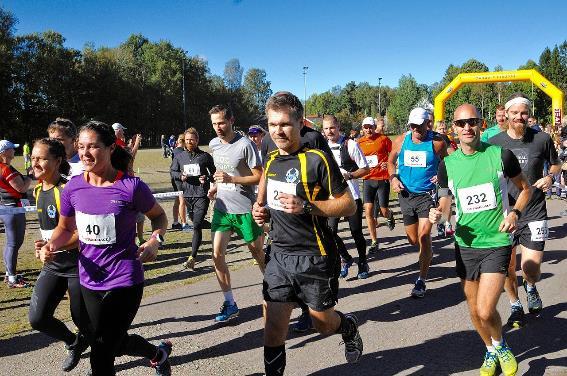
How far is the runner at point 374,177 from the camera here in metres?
8.41

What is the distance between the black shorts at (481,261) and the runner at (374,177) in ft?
14.5

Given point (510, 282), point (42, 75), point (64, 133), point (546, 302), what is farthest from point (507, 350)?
point (42, 75)

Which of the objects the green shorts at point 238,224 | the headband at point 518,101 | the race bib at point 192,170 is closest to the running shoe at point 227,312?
the green shorts at point 238,224

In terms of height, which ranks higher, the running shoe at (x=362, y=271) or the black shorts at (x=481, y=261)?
the black shorts at (x=481, y=261)

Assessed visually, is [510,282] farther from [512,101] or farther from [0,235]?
[0,235]

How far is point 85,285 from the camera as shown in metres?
3.29

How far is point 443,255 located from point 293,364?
453 centimetres

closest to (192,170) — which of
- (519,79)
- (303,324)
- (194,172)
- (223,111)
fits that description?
(194,172)

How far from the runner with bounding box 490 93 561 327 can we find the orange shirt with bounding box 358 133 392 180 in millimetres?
3975

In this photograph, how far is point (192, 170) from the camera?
28.5ft

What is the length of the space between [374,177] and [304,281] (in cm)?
586

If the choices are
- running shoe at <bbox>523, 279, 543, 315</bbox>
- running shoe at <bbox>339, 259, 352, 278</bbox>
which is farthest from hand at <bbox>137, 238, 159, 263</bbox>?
running shoe at <bbox>339, 259, 352, 278</bbox>

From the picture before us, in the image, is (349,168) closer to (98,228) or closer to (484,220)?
(484,220)

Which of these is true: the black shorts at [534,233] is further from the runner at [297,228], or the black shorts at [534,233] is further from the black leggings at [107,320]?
the black leggings at [107,320]
